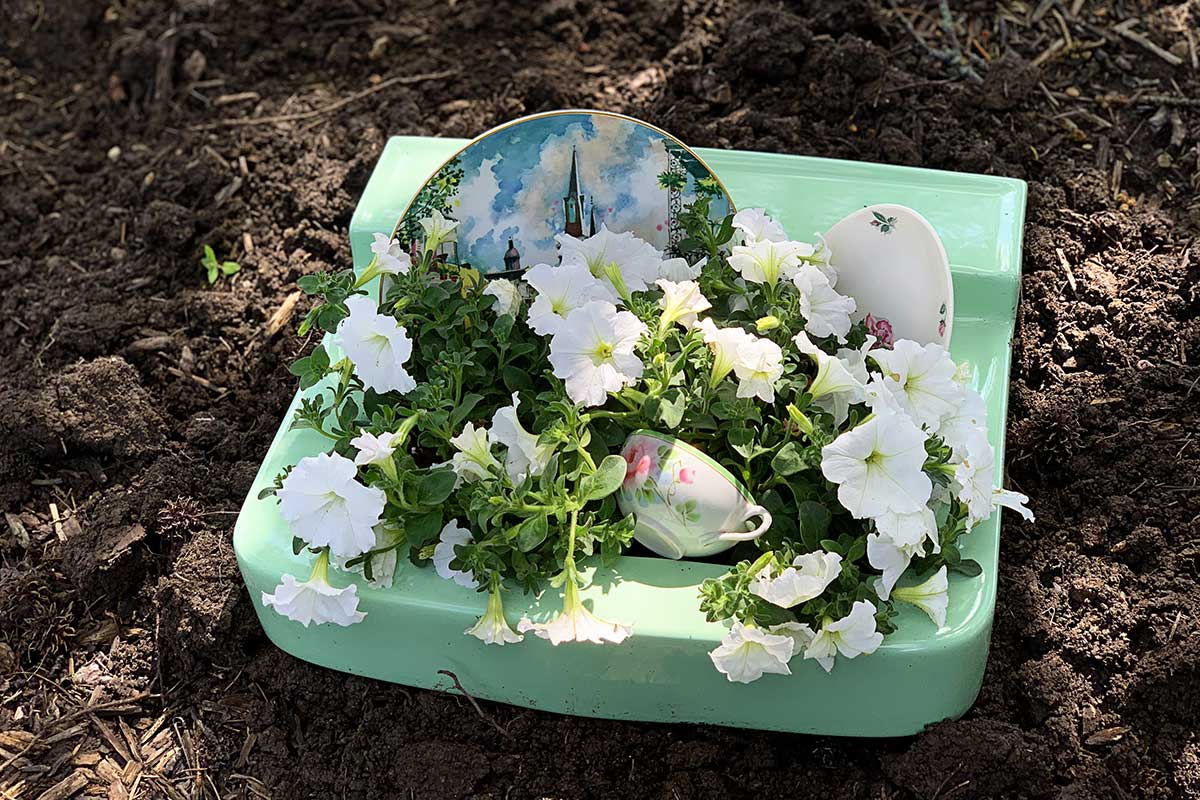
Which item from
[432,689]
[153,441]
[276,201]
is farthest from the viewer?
[276,201]

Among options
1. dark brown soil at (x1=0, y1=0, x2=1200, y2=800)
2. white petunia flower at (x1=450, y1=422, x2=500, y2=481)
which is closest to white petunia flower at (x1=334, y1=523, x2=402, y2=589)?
white petunia flower at (x1=450, y1=422, x2=500, y2=481)

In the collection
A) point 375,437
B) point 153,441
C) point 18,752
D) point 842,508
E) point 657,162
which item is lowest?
point 18,752

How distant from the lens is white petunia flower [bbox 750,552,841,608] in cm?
149

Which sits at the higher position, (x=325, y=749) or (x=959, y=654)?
(x=959, y=654)

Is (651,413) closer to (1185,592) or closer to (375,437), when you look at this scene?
(375,437)

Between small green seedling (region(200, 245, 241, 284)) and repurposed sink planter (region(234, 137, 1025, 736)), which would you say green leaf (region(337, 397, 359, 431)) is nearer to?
repurposed sink planter (region(234, 137, 1025, 736))

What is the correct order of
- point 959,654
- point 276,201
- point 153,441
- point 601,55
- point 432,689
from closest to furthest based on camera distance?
1. point 959,654
2. point 432,689
3. point 153,441
4. point 276,201
5. point 601,55

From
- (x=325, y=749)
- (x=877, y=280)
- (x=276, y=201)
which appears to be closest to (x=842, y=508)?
(x=877, y=280)

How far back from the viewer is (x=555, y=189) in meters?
1.87

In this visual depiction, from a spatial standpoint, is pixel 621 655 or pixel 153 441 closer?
pixel 621 655

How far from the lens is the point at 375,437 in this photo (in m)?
1.61

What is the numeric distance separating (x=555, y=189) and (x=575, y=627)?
62 centimetres

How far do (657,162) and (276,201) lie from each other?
94cm

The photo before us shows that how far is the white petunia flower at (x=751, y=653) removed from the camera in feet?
4.94
